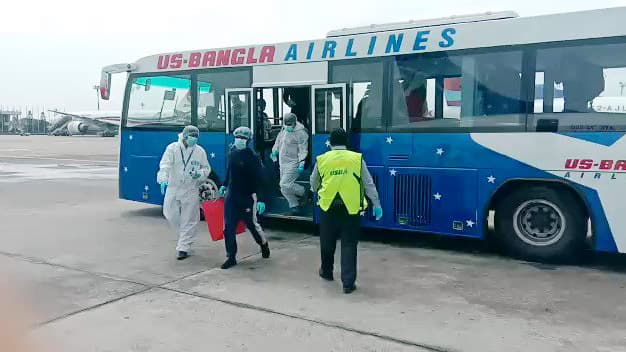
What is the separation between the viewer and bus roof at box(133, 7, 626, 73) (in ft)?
21.4

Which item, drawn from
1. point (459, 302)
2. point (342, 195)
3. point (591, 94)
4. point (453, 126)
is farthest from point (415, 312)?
point (591, 94)

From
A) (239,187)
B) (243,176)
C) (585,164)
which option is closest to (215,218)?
(239,187)

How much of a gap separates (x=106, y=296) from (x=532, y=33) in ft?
18.9

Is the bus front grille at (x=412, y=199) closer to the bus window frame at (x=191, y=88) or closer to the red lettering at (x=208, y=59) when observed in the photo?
the bus window frame at (x=191, y=88)

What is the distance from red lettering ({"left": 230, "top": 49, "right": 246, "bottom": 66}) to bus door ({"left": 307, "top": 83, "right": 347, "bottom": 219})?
4.99 feet

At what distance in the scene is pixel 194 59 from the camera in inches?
380

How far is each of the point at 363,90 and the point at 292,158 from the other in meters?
1.64

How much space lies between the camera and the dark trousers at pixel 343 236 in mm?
5707

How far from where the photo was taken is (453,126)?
7.33m

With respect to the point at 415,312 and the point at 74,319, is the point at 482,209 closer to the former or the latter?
the point at 415,312

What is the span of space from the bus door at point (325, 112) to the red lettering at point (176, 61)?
2.83 metres

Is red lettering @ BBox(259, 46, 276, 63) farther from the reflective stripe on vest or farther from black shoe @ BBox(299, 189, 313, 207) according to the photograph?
the reflective stripe on vest

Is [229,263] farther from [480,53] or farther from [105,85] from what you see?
[105,85]

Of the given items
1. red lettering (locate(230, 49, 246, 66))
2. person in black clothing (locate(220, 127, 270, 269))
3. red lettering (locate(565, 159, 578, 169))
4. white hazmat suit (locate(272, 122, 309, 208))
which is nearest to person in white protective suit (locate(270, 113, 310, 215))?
white hazmat suit (locate(272, 122, 309, 208))
